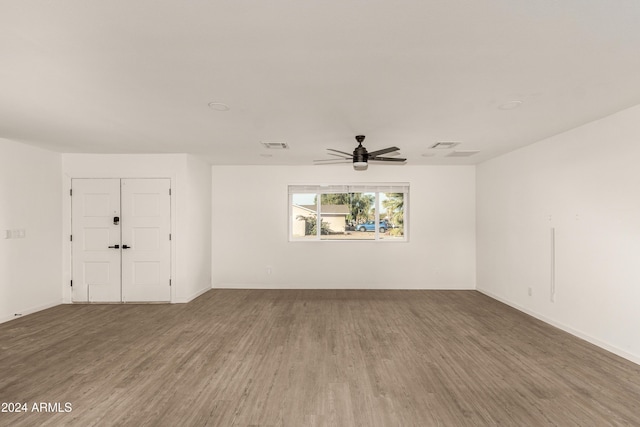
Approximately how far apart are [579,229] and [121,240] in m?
7.04

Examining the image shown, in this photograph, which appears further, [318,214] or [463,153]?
[318,214]

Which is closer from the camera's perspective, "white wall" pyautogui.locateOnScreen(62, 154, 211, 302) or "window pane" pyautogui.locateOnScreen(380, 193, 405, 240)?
"white wall" pyautogui.locateOnScreen(62, 154, 211, 302)

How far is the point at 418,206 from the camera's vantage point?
6355 millimetres

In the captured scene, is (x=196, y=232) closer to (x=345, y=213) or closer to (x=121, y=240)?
(x=121, y=240)

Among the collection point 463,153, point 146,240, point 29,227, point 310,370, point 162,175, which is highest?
Result: point 463,153

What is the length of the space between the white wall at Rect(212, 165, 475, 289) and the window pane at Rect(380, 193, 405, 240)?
24cm

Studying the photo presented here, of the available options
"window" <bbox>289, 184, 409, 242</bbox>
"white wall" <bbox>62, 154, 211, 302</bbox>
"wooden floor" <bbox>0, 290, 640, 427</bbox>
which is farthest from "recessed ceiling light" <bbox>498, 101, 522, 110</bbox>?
"white wall" <bbox>62, 154, 211, 302</bbox>

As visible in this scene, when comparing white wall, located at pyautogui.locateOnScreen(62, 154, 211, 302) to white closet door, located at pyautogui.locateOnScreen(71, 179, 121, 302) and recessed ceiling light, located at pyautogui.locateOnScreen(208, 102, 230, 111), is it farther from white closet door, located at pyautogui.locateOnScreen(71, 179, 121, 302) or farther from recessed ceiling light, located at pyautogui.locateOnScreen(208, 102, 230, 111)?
recessed ceiling light, located at pyautogui.locateOnScreen(208, 102, 230, 111)

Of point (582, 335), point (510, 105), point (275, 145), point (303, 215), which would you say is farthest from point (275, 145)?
point (582, 335)

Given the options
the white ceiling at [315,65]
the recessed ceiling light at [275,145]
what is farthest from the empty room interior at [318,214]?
the recessed ceiling light at [275,145]

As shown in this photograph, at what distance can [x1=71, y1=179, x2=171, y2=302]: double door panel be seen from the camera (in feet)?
17.3

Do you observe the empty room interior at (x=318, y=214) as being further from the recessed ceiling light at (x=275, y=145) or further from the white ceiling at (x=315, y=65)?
the recessed ceiling light at (x=275, y=145)

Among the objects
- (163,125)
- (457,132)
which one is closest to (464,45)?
(457,132)

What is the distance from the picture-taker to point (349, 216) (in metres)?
6.55
